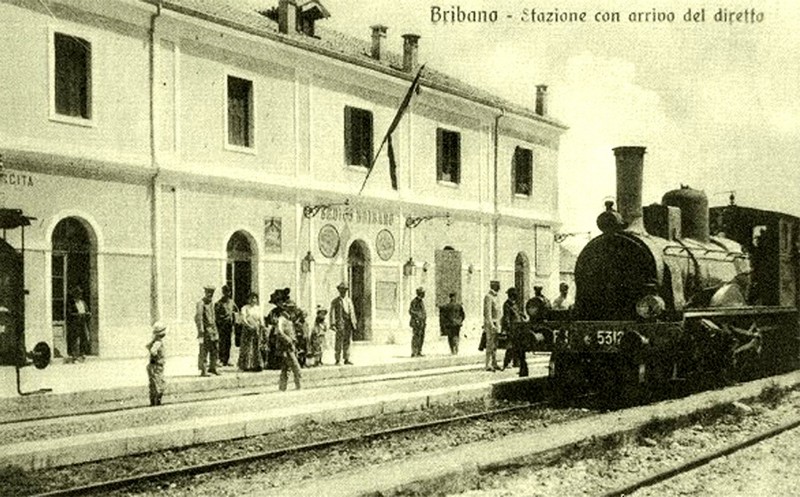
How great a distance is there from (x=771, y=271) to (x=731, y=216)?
1.24m

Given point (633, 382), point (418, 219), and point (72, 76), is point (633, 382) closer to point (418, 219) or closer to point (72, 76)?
point (72, 76)

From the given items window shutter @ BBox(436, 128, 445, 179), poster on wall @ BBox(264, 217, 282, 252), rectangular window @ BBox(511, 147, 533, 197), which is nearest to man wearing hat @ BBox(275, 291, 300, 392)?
poster on wall @ BBox(264, 217, 282, 252)

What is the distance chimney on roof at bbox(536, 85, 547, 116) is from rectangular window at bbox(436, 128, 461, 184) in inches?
249

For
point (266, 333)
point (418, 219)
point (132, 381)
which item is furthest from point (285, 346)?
point (418, 219)

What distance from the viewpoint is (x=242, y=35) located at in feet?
62.3

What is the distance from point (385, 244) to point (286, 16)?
6255 mm

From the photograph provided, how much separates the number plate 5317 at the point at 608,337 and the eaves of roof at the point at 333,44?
10570mm

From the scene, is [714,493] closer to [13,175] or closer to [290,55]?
[13,175]

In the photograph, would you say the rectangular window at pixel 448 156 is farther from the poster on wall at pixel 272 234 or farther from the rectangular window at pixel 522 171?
the poster on wall at pixel 272 234

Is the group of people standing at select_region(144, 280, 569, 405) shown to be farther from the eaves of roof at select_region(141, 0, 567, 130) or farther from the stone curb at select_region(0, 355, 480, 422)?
the eaves of roof at select_region(141, 0, 567, 130)

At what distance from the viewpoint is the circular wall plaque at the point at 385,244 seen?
76.4 ft

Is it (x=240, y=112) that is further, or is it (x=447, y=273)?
(x=447, y=273)

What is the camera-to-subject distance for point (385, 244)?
23547mm

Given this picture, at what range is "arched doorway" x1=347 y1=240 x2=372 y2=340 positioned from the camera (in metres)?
23.0
